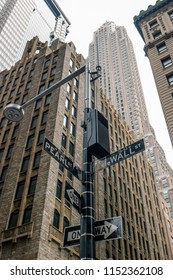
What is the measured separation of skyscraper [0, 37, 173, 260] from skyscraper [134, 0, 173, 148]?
11375 millimetres

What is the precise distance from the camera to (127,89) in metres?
143

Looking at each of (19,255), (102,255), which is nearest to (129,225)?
(102,255)

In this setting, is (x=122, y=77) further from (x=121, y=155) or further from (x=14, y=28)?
(x=121, y=155)

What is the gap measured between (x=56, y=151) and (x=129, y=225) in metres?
35.5

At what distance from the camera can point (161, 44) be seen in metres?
32.3

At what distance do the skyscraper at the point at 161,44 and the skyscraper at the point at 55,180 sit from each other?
11375mm

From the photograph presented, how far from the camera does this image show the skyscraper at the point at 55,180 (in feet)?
78.6

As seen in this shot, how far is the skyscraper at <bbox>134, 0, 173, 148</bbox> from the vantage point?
26672 mm

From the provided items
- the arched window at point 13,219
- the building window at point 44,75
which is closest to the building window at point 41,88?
the building window at point 44,75

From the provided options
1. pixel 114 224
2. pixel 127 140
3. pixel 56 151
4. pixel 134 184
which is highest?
pixel 127 140

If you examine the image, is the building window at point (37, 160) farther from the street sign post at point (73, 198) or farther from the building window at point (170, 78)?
the street sign post at point (73, 198)

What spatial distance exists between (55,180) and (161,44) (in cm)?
1917

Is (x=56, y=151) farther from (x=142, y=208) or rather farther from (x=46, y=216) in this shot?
(x=142, y=208)

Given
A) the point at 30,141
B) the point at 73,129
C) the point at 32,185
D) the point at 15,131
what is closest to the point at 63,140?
the point at 73,129
